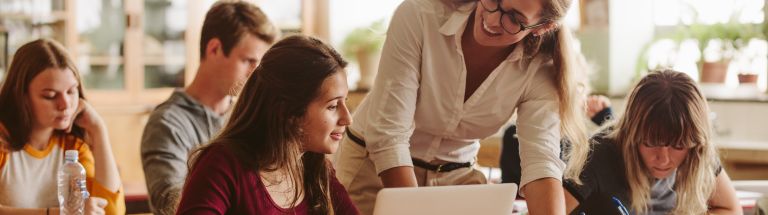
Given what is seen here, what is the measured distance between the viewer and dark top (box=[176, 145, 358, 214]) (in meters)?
1.67

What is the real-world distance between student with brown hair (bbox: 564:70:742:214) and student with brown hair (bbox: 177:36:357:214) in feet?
2.69

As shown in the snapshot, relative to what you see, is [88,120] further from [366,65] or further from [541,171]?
[366,65]

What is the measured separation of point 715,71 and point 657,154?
2659 millimetres

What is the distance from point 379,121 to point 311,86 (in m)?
0.36

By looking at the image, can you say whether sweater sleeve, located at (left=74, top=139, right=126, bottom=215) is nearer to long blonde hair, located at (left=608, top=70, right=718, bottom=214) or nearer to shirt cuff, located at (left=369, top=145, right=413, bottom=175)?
shirt cuff, located at (left=369, top=145, right=413, bottom=175)

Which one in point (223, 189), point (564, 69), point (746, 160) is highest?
point (564, 69)

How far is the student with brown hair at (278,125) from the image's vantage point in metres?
1.77

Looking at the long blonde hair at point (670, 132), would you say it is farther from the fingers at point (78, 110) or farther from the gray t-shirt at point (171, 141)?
the fingers at point (78, 110)

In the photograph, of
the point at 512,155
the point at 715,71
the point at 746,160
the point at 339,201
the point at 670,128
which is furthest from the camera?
the point at 715,71

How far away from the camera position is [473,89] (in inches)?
88.4

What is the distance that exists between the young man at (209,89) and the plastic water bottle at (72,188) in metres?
0.21

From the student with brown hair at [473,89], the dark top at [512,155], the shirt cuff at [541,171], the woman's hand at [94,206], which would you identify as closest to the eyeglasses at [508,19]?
the student with brown hair at [473,89]

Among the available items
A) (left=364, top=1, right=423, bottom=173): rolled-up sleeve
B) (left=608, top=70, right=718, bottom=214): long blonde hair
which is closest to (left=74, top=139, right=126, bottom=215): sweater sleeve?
(left=364, top=1, right=423, bottom=173): rolled-up sleeve

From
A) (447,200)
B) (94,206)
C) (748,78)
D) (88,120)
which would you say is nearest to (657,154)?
(447,200)
